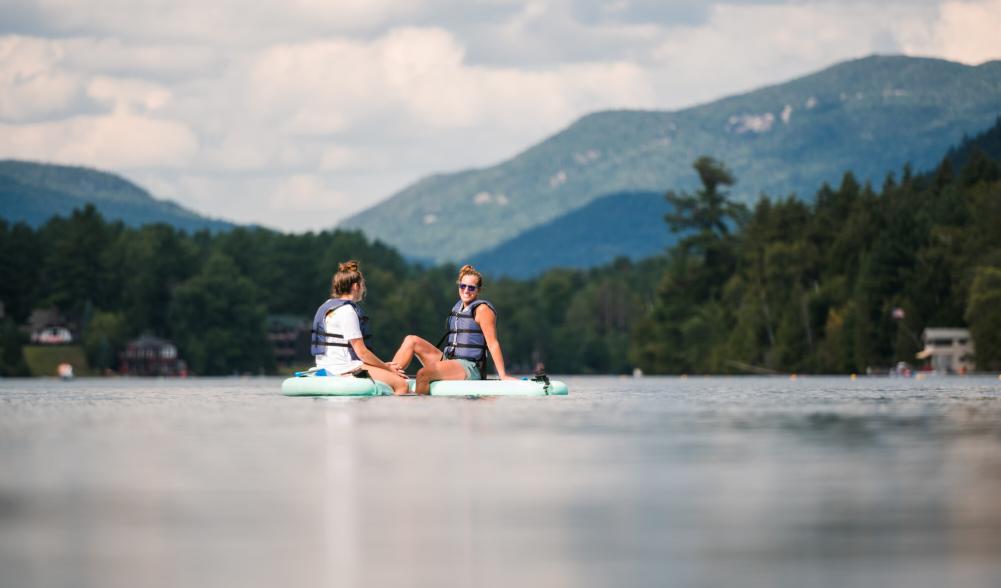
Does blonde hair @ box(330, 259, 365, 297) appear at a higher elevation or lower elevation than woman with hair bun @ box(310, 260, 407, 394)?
higher

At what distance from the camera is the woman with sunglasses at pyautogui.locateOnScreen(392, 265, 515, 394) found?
101 ft

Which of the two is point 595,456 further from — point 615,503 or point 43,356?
point 43,356

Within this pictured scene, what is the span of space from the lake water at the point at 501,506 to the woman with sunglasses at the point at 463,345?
10260 mm

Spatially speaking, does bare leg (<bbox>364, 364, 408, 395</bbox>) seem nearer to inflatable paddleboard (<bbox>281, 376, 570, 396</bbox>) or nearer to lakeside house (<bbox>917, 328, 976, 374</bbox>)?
inflatable paddleboard (<bbox>281, 376, 570, 396</bbox>)

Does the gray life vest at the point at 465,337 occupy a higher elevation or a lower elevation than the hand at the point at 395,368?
higher

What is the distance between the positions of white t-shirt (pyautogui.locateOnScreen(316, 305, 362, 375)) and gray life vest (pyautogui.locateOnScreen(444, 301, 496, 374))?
1.89 metres

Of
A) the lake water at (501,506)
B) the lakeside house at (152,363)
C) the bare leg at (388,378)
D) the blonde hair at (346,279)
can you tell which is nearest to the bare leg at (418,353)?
the bare leg at (388,378)

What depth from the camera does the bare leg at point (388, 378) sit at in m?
30.8

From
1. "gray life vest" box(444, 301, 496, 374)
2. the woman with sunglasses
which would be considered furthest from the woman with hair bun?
"gray life vest" box(444, 301, 496, 374)

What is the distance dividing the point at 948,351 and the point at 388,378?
91.3m

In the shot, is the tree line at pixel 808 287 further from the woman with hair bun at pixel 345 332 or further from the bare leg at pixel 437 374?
the woman with hair bun at pixel 345 332

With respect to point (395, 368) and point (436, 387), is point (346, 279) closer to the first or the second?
point (395, 368)

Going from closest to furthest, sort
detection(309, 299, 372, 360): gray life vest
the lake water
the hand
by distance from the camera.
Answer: the lake water < detection(309, 299, 372, 360): gray life vest < the hand

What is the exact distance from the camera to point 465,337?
31.6 metres
